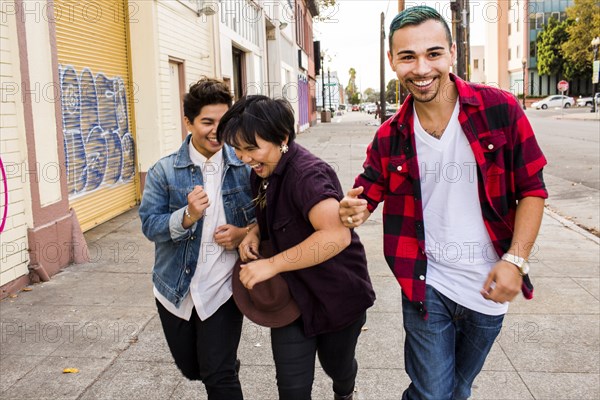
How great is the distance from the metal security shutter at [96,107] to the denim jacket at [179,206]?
5.17 m

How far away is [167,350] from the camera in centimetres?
432

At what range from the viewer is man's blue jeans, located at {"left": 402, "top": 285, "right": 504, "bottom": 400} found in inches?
96.2

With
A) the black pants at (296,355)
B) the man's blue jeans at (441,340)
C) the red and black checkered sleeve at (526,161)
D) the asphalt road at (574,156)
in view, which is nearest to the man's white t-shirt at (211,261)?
the black pants at (296,355)

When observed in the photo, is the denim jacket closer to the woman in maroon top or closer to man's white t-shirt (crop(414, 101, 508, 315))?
the woman in maroon top

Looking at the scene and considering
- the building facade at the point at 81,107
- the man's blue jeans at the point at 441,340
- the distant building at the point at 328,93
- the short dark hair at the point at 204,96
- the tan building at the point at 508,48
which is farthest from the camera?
the tan building at the point at 508,48

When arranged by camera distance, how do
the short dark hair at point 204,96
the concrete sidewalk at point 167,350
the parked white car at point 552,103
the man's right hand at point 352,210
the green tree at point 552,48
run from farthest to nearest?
the green tree at point 552,48 → the parked white car at point 552,103 → the concrete sidewalk at point 167,350 → the short dark hair at point 204,96 → the man's right hand at point 352,210

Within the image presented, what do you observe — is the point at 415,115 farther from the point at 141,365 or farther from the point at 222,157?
the point at 141,365

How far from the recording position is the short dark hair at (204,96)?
2.70m

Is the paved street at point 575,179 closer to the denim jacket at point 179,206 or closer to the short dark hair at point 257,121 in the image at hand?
the denim jacket at point 179,206

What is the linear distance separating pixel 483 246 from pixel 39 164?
5058 millimetres

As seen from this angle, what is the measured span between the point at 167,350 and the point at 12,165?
263 cm

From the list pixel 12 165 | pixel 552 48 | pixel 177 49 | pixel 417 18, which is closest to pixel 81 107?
pixel 12 165

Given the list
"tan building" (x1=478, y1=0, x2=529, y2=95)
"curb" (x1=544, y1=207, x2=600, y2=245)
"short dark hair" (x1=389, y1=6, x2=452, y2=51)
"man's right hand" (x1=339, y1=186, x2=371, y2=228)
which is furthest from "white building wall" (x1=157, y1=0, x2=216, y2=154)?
"tan building" (x1=478, y1=0, x2=529, y2=95)

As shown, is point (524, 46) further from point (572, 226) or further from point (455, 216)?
point (455, 216)
